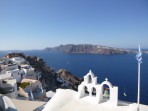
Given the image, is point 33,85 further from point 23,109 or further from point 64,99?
point 64,99

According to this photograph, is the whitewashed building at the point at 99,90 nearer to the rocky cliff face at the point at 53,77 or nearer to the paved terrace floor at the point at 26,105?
the paved terrace floor at the point at 26,105

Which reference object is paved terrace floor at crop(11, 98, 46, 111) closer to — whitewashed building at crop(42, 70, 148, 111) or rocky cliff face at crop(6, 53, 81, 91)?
whitewashed building at crop(42, 70, 148, 111)

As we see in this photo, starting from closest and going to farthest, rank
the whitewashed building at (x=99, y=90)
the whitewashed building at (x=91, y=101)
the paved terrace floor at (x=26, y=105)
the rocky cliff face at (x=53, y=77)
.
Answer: the whitewashed building at (x=91, y=101) < the whitewashed building at (x=99, y=90) < the paved terrace floor at (x=26, y=105) < the rocky cliff face at (x=53, y=77)

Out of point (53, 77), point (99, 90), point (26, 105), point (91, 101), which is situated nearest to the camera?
point (99, 90)

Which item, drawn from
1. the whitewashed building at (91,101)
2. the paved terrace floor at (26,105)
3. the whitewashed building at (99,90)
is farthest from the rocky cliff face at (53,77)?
the whitewashed building at (99,90)

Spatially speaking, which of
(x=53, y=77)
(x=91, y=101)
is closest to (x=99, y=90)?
(x=91, y=101)

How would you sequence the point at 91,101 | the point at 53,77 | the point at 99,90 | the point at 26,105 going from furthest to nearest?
the point at 53,77
the point at 26,105
the point at 91,101
the point at 99,90

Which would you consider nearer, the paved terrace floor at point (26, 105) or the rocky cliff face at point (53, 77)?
the paved terrace floor at point (26, 105)

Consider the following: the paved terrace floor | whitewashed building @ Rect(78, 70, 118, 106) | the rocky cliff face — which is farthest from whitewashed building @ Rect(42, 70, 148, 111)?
the rocky cliff face

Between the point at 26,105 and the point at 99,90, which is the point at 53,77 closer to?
the point at 26,105

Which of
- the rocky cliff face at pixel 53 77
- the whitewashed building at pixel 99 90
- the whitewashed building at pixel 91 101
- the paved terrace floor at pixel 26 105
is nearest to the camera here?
the whitewashed building at pixel 91 101

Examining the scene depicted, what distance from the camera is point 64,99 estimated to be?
16047 mm

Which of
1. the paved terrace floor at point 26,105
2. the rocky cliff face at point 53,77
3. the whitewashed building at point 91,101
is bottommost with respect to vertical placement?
the rocky cliff face at point 53,77

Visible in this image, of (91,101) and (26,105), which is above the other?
(91,101)
